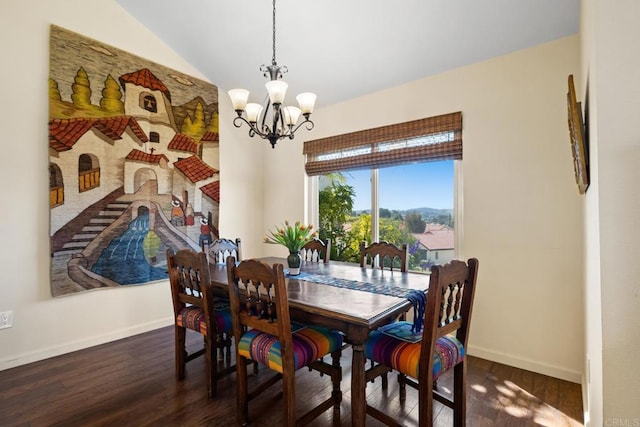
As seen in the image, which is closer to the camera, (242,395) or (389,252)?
(242,395)

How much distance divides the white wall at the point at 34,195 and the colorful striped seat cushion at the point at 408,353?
8.77 ft

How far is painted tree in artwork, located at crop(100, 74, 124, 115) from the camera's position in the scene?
9.98ft

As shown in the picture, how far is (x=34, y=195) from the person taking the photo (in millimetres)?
2684

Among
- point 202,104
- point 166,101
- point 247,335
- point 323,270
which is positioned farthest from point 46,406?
point 202,104

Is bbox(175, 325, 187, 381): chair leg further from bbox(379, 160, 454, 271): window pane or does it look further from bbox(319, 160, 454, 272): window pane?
bbox(379, 160, 454, 271): window pane

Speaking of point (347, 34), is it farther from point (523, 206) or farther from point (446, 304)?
point (446, 304)

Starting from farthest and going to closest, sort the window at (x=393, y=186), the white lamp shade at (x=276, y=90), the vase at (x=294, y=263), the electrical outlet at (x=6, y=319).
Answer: the window at (x=393, y=186)
the electrical outlet at (x=6, y=319)
the vase at (x=294, y=263)
the white lamp shade at (x=276, y=90)

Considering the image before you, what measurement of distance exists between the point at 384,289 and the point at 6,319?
2.95 meters

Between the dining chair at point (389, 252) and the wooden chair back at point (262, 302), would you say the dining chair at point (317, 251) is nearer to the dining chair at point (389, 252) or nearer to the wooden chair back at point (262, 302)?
the dining chair at point (389, 252)

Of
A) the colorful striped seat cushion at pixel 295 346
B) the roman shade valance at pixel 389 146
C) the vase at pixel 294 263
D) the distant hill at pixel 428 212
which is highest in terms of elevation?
the roman shade valance at pixel 389 146

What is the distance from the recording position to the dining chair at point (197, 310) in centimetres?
205

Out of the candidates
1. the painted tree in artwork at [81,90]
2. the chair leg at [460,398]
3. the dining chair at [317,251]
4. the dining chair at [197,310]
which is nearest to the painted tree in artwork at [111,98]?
the painted tree in artwork at [81,90]

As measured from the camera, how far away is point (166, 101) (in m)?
3.48

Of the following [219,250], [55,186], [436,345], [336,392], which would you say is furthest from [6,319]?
[436,345]
